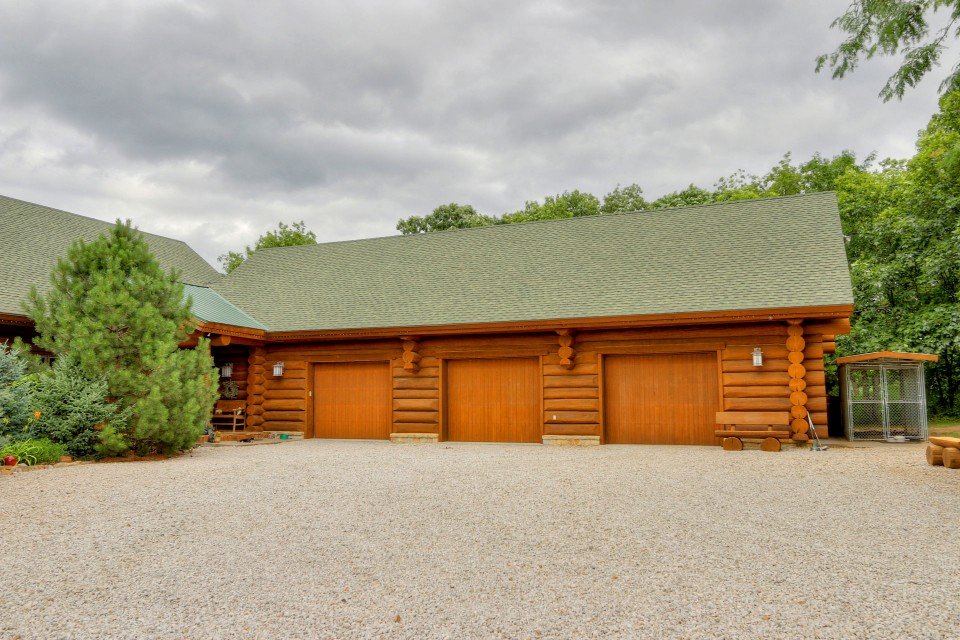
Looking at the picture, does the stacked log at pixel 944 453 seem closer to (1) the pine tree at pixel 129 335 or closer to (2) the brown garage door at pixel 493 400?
(2) the brown garage door at pixel 493 400

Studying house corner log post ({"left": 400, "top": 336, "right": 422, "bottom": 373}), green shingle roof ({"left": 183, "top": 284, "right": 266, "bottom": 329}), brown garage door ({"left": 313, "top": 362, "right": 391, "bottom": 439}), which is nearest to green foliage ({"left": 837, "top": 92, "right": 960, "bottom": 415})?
house corner log post ({"left": 400, "top": 336, "right": 422, "bottom": 373})

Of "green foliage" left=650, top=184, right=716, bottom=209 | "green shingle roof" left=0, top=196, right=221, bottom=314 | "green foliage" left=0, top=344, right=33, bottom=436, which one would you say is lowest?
"green foliage" left=0, top=344, right=33, bottom=436

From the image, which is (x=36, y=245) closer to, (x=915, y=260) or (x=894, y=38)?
(x=894, y=38)

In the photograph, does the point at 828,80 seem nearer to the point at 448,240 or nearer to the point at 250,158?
the point at 448,240

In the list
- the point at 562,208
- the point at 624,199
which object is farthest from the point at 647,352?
the point at 624,199

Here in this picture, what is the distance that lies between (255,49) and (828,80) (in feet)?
36.7

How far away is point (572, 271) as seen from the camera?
13.8 metres

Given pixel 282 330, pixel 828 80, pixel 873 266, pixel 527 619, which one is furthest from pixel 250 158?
pixel 527 619

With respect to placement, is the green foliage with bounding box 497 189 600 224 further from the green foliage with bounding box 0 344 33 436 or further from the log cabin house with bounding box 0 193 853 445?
the green foliage with bounding box 0 344 33 436

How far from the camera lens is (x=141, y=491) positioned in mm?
6836

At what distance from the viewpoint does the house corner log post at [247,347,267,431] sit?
1423 centimetres

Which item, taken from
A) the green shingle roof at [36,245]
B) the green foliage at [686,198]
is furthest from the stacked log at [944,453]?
the green foliage at [686,198]

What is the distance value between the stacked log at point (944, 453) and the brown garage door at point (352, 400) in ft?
31.4

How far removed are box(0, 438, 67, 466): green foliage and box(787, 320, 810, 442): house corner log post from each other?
11.5 m
